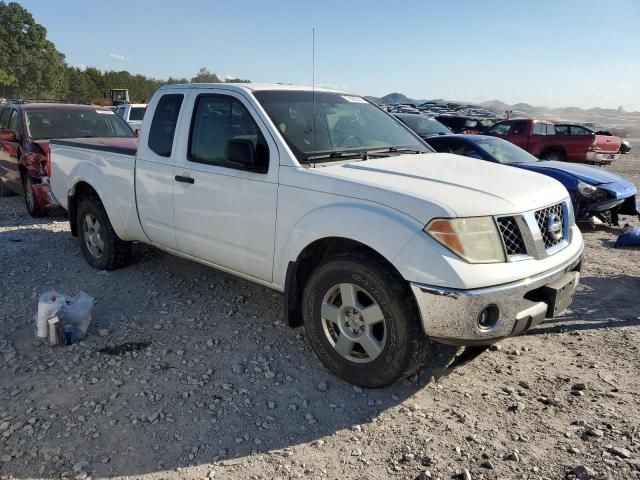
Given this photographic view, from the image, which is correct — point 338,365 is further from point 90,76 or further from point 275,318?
point 90,76

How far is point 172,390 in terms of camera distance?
10.9 feet

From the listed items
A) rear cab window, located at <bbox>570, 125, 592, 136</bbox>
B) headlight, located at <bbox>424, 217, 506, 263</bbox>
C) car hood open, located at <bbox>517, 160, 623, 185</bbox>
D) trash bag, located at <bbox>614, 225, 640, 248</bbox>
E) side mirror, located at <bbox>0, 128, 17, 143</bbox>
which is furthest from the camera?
rear cab window, located at <bbox>570, 125, 592, 136</bbox>

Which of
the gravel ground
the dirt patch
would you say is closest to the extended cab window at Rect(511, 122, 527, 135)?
the gravel ground

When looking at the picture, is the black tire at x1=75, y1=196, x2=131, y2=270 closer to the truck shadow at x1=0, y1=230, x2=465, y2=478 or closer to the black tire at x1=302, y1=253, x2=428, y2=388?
the truck shadow at x1=0, y1=230, x2=465, y2=478

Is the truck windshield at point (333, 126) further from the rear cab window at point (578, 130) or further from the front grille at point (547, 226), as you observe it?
the rear cab window at point (578, 130)

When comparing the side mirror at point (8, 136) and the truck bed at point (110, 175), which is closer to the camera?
the truck bed at point (110, 175)

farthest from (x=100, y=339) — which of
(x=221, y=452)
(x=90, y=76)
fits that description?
(x=90, y=76)

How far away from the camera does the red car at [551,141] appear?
49.5 feet

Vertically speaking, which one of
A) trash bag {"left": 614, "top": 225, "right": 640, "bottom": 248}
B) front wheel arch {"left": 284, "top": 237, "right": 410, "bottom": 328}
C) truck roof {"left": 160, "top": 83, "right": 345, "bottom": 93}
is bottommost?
trash bag {"left": 614, "top": 225, "right": 640, "bottom": 248}

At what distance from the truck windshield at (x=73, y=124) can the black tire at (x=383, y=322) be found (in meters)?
6.17

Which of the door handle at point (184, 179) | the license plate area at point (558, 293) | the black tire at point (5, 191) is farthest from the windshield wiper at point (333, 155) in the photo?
the black tire at point (5, 191)

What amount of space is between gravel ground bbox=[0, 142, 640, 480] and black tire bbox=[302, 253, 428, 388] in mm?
168

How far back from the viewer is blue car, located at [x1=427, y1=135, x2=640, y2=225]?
7402 millimetres

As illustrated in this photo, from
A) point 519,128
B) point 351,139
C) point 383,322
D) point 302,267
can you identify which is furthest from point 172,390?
point 519,128
